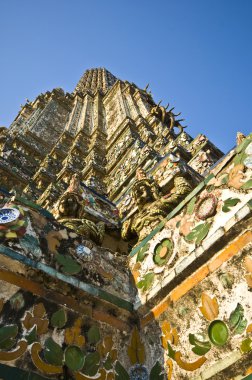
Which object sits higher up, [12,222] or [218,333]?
[218,333]

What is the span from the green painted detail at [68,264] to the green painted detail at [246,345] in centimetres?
130

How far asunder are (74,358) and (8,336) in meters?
0.45

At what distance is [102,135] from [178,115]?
3653mm

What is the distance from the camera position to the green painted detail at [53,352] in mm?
2162

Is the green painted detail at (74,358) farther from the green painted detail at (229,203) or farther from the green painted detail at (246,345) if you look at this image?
the green painted detail at (229,203)

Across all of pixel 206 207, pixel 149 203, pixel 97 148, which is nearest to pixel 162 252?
pixel 206 207

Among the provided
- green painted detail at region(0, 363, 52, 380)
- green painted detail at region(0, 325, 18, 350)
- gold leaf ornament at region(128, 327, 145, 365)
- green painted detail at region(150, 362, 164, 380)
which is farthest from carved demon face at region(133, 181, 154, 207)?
green painted detail at region(0, 363, 52, 380)

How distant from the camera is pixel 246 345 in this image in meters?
1.96

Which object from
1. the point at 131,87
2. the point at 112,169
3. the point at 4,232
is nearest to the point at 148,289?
the point at 4,232

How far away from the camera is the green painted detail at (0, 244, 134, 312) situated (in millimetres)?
2457

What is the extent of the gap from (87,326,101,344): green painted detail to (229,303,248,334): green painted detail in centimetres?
90

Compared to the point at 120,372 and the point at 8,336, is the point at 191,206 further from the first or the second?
the point at 8,336

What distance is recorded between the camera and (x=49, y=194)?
7055mm

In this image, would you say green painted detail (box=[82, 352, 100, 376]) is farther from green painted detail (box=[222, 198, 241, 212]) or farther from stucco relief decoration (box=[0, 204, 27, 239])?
green painted detail (box=[222, 198, 241, 212])
